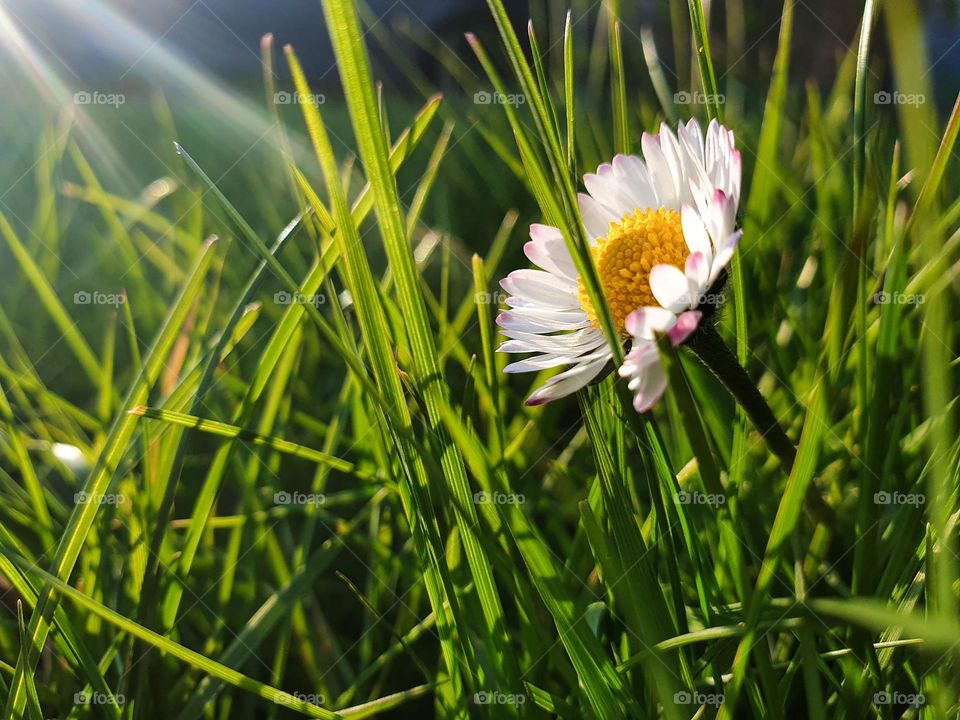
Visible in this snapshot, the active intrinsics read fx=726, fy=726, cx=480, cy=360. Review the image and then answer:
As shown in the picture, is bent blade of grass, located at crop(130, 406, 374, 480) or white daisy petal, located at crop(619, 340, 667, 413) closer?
white daisy petal, located at crop(619, 340, 667, 413)

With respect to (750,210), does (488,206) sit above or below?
above

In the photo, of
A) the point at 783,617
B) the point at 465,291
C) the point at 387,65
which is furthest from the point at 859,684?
the point at 387,65

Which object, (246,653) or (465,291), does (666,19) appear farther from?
(246,653)

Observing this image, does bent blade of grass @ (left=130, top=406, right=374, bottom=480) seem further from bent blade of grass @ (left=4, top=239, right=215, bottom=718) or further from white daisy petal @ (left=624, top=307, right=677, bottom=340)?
white daisy petal @ (left=624, top=307, right=677, bottom=340)

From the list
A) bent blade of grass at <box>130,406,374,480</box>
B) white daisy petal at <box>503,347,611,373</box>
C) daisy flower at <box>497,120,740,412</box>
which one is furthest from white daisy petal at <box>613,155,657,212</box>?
bent blade of grass at <box>130,406,374,480</box>

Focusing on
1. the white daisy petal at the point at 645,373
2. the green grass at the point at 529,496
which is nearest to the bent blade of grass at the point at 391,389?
the green grass at the point at 529,496

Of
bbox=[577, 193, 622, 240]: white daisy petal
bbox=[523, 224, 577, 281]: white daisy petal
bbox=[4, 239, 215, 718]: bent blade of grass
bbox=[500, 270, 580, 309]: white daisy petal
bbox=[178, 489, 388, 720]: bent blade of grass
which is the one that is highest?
bbox=[577, 193, 622, 240]: white daisy petal
